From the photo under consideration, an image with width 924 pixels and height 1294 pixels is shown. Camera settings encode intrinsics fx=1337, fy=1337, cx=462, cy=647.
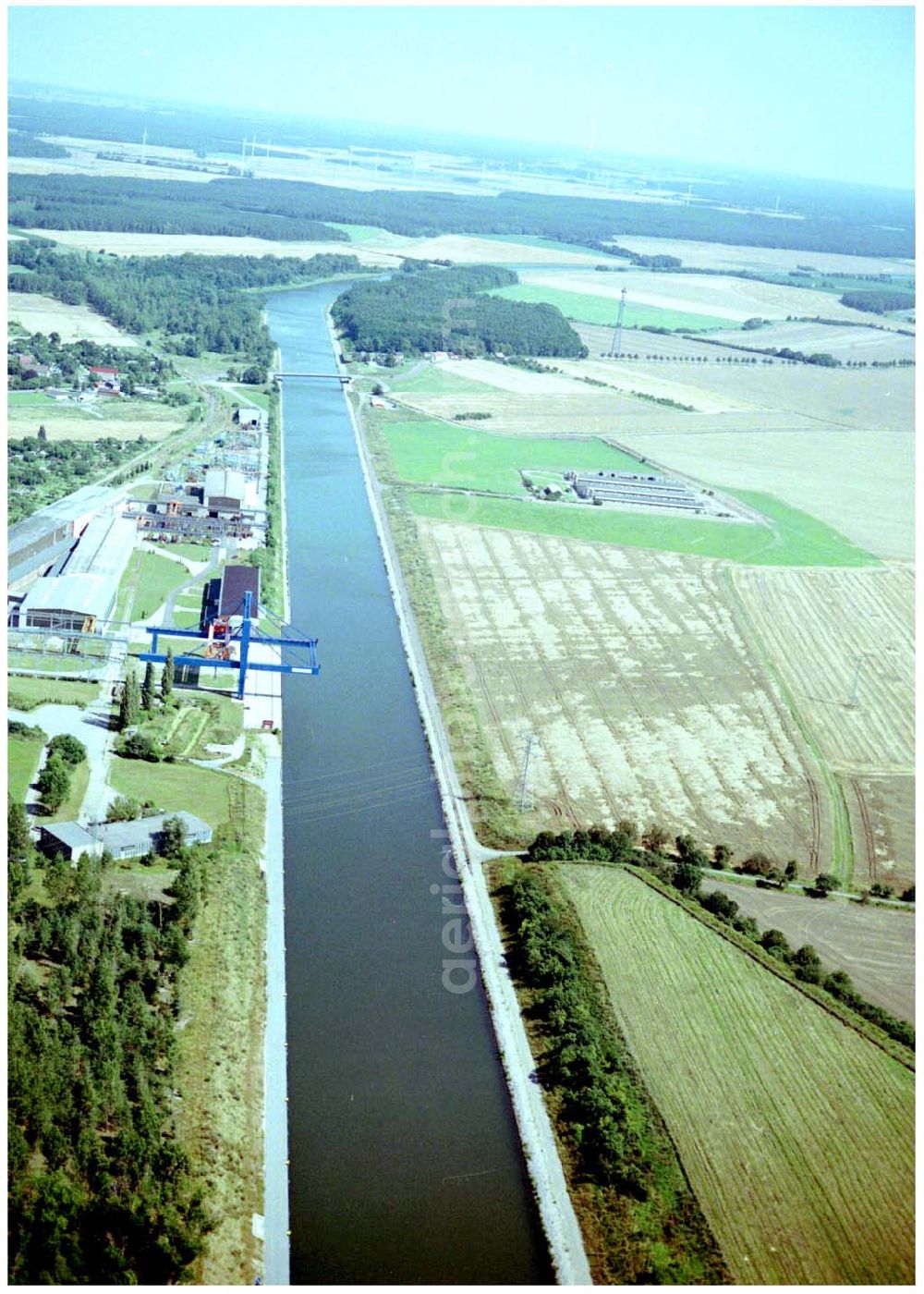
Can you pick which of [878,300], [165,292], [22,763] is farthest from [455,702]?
[878,300]

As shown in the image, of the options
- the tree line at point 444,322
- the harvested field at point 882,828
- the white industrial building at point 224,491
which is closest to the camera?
the harvested field at point 882,828

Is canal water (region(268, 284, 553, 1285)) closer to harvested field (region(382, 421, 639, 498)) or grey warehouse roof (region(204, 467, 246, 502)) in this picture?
grey warehouse roof (region(204, 467, 246, 502))

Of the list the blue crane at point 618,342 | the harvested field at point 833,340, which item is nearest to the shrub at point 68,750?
the blue crane at point 618,342

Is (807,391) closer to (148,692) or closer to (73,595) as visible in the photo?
(73,595)

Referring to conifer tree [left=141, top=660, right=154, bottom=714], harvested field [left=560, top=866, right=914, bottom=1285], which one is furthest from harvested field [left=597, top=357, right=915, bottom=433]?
harvested field [left=560, top=866, right=914, bottom=1285]

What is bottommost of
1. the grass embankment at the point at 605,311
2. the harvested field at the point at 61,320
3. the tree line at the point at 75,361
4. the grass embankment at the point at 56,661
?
the grass embankment at the point at 56,661

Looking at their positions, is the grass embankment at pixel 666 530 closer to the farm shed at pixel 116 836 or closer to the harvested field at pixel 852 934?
the harvested field at pixel 852 934
